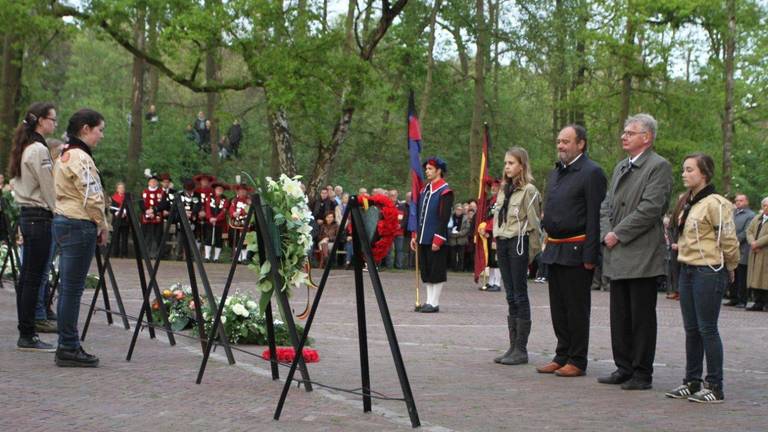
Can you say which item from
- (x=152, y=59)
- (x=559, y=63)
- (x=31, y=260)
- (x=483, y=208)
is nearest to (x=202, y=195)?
(x=152, y=59)

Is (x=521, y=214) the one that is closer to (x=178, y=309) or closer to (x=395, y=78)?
(x=178, y=309)

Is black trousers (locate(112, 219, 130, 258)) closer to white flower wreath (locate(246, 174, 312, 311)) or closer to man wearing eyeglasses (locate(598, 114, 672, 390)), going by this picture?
white flower wreath (locate(246, 174, 312, 311))

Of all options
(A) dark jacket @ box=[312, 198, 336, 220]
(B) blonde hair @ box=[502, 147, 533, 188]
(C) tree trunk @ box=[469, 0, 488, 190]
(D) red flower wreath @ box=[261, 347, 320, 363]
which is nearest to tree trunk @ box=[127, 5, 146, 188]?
(A) dark jacket @ box=[312, 198, 336, 220]

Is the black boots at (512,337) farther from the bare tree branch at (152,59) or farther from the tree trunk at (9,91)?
the tree trunk at (9,91)

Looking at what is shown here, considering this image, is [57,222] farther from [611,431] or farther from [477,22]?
[477,22]

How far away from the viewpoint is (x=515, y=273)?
1063 cm

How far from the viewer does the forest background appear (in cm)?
2659

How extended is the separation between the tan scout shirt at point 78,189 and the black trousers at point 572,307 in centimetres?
399

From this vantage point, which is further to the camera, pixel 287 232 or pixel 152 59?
pixel 152 59

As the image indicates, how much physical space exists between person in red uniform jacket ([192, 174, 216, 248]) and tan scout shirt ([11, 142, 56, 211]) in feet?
56.1

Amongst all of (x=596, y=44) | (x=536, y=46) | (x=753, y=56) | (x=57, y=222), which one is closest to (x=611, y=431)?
(x=57, y=222)

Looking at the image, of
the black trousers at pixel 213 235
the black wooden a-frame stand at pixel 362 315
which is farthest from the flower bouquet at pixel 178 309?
the black trousers at pixel 213 235

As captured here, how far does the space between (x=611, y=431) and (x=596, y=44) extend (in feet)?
90.9

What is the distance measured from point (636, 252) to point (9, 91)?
2692 cm
